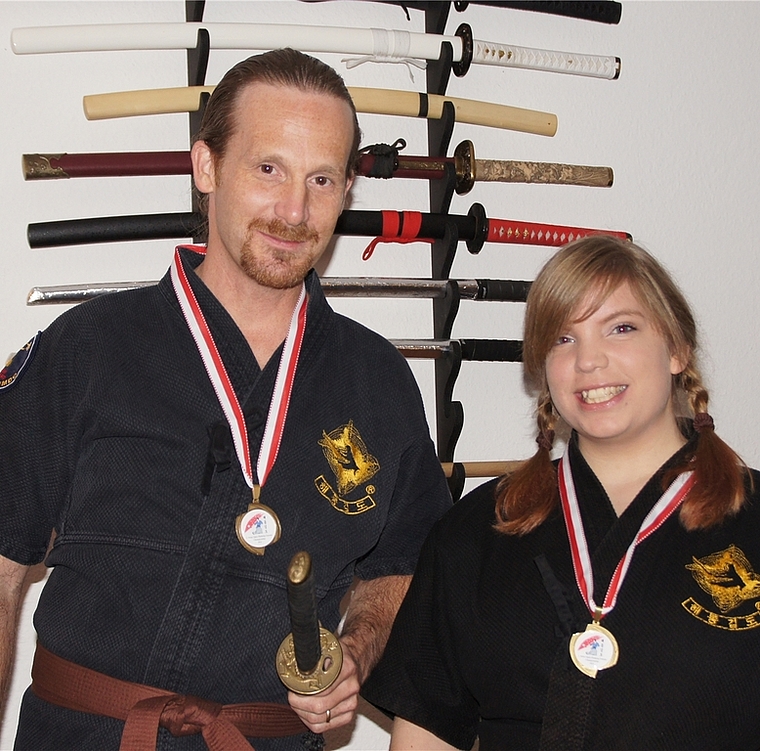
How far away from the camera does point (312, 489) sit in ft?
6.53

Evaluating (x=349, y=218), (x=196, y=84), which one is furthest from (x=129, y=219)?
(x=349, y=218)

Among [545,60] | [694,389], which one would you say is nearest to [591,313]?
[694,389]

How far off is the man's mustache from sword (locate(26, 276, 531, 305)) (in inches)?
24.4

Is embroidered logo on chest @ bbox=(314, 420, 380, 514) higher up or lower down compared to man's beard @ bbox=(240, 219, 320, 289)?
lower down

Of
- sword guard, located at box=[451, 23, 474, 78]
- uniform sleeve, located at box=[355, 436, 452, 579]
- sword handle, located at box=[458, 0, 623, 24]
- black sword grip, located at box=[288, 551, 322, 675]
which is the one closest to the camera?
black sword grip, located at box=[288, 551, 322, 675]

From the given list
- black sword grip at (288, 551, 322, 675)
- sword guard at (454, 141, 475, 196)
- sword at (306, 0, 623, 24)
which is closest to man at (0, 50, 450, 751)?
black sword grip at (288, 551, 322, 675)

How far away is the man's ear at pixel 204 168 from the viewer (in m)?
2.09

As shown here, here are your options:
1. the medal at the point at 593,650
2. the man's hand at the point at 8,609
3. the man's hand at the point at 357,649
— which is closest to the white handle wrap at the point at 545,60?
the man's hand at the point at 357,649

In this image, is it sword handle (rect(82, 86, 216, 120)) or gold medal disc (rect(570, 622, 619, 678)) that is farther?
sword handle (rect(82, 86, 216, 120))

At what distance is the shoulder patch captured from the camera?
6.35 ft

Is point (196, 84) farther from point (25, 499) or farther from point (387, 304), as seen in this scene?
point (25, 499)

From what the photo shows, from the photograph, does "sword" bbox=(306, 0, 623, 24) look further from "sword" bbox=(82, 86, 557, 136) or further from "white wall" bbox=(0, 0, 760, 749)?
"sword" bbox=(82, 86, 557, 136)

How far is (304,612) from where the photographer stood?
1.45 metres

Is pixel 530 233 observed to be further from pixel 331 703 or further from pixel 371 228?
pixel 331 703
